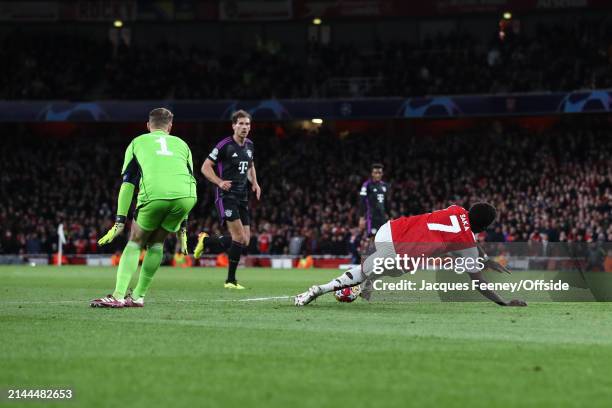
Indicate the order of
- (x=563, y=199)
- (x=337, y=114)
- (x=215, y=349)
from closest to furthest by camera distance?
(x=215, y=349) < (x=563, y=199) < (x=337, y=114)

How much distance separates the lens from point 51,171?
4584 cm

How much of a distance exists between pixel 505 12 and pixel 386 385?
1657 inches

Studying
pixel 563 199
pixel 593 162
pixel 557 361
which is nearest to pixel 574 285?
pixel 557 361

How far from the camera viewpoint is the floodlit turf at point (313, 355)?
231 inches

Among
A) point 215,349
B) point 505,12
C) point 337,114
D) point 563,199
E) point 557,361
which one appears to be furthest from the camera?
point 505,12

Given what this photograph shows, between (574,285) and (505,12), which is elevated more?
(505,12)

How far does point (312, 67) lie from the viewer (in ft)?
152

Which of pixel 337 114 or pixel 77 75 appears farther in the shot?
pixel 77 75

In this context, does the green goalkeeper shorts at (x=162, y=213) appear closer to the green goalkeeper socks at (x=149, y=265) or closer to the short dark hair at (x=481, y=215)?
the green goalkeeper socks at (x=149, y=265)

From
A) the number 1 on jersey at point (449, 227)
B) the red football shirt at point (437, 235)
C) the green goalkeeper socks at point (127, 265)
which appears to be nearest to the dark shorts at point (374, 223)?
the red football shirt at point (437, 235)

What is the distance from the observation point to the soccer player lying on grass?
1163 cm

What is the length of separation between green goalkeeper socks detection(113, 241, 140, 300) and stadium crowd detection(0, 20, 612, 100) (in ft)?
107

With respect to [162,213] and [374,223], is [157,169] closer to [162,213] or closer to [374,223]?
[162,213]

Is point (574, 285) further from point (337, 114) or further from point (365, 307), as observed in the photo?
point (337, 114)
